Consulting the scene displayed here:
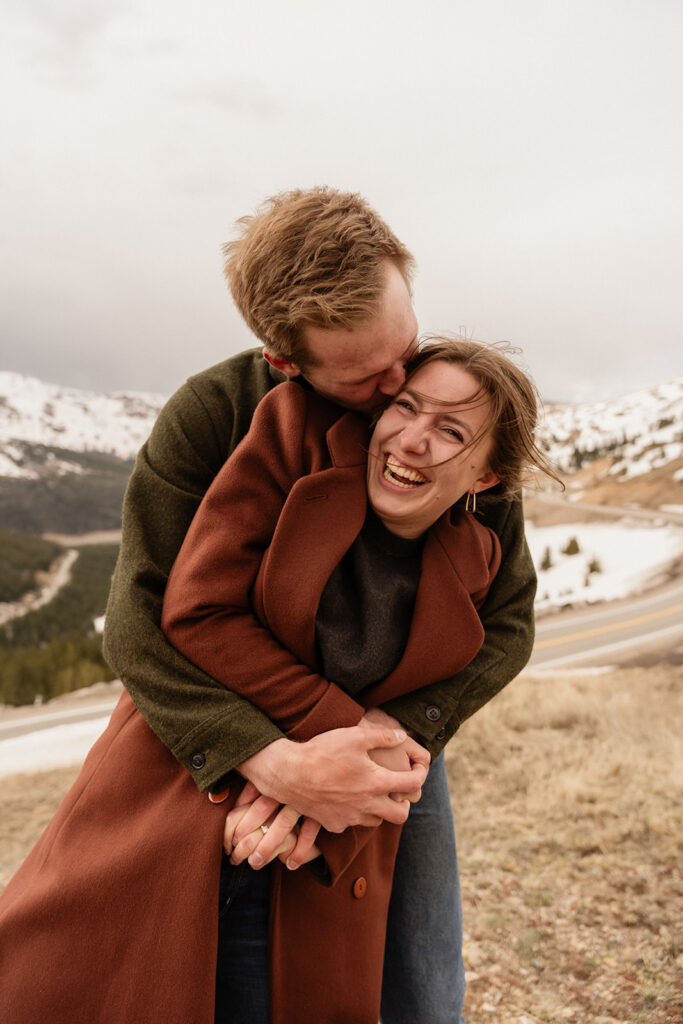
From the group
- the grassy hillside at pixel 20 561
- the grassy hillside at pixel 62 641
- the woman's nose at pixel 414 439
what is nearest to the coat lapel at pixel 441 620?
the woman's nose at pixel 414 439

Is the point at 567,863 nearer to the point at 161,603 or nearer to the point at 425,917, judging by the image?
the point at 425,917

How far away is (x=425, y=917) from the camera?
2166 millimetres

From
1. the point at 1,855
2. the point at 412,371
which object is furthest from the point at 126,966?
the point at 1,855

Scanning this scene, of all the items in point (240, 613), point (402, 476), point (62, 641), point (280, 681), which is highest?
point (402, 476)

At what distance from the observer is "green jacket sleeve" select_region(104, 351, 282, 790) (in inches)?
65.2

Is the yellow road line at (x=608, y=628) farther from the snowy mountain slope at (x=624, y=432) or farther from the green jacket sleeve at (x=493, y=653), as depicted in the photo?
the green jacket sleeve at (x=493, y=653)

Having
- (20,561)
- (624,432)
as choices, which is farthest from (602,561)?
(20,561)

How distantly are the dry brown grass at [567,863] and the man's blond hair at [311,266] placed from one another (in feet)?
9.99

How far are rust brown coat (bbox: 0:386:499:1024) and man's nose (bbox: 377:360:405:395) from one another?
133 millimetres

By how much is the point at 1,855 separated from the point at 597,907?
17.0 ft

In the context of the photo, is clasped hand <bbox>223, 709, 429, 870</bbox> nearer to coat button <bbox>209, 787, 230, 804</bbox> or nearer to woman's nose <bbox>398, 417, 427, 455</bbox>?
coat button <bbox>209, 787, 230, 804</bbox>

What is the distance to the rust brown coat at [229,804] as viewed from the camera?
1.58 meters

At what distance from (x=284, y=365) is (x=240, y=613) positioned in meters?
0.66

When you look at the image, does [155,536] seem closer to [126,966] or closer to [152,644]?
[152,644]
